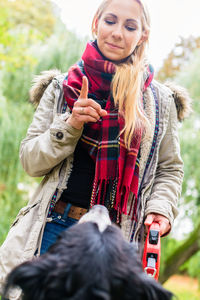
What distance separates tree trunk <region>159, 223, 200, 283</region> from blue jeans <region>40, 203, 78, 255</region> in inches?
265

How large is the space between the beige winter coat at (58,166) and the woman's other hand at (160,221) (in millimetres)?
31

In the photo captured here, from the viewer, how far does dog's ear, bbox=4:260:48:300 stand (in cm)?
134

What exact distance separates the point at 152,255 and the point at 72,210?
1.64 ft

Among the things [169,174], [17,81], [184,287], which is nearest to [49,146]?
[169,174]

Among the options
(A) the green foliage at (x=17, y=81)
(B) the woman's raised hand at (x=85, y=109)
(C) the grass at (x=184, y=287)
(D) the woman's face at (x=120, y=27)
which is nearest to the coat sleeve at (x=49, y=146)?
(B) the woman's raised hand at (x=85, y=109)

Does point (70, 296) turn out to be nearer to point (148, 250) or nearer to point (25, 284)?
point (25, 284)

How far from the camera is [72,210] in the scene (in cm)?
206

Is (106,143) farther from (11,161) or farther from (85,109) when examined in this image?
(11,161)

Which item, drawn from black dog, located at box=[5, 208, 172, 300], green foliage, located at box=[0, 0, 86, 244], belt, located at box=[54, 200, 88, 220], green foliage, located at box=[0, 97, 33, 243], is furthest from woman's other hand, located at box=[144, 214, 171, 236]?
green foliage, located at box=[0, 97, 33, 243]

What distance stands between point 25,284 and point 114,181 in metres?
0.90

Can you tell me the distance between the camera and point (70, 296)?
4.20ft

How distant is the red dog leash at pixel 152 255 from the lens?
1.77 meters

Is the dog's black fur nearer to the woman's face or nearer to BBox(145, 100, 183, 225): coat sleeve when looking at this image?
BBox(145, 100, 183, 225): coat sleeve

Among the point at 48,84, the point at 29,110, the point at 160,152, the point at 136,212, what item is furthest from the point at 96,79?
the point at 29,110
